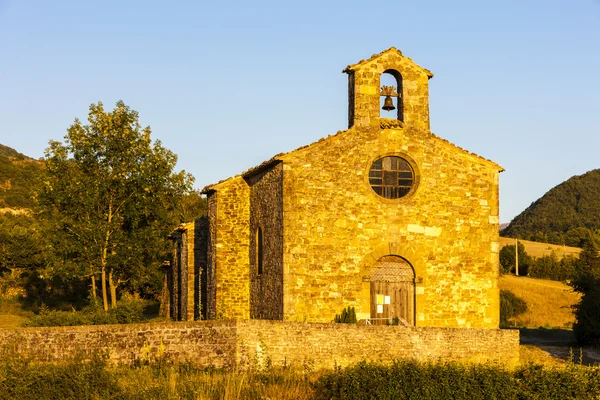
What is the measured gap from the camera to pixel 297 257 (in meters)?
27.1

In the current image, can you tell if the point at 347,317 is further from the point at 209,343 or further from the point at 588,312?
the point at 588,312

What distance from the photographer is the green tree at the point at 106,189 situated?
3794cm

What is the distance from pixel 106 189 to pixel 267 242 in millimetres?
12263

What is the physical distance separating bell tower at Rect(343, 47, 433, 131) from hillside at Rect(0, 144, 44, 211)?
184 ft

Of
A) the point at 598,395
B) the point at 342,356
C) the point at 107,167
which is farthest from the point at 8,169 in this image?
the point at 598,395

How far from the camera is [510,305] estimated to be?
4681cm

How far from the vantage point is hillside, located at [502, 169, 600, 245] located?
122 metres

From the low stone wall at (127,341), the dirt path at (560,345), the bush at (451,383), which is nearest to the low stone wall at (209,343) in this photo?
the low stone wall at (127,341)

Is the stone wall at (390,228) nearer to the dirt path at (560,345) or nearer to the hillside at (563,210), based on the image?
the dirt path at (560,345)

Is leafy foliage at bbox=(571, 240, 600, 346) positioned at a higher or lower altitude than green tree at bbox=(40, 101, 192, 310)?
lower

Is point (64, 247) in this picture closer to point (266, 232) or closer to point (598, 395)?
point (266, 232)

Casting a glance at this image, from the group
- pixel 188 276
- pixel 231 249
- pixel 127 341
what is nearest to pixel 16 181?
pixel 188 276

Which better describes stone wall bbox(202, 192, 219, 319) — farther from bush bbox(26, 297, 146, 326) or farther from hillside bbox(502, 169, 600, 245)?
hillside bbox(502, 169, 600, 245)

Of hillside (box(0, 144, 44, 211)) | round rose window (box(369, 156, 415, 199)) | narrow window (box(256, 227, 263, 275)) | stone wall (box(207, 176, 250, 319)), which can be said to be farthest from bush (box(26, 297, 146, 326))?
hillside (box(0, 144, 44, 211))
